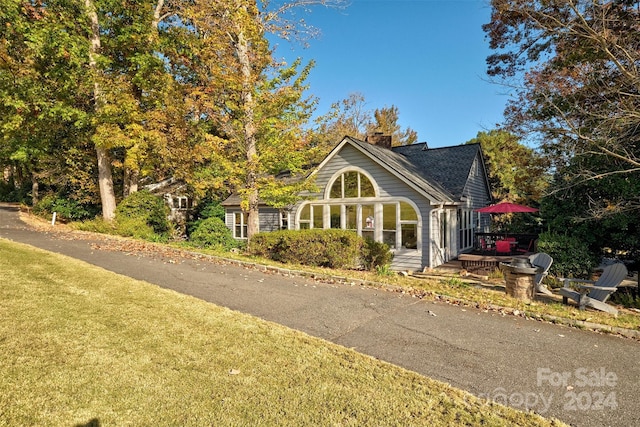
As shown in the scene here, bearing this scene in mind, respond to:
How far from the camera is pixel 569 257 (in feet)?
38.3

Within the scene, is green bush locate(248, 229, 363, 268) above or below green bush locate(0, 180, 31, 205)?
below

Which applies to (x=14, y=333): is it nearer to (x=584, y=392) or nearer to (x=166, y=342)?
(x=166, y=342)

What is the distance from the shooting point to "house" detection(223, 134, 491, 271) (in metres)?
14.2

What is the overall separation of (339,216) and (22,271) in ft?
38.4

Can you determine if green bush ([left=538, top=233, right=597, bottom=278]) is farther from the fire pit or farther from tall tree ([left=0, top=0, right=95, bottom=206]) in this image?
tall tree ([left=0, top=0, right=95, bottom=206])

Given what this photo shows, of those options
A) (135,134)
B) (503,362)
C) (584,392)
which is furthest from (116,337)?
(135,134)

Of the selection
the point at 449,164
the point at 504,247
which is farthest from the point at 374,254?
the point at 449,164

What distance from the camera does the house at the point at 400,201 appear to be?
1424cm

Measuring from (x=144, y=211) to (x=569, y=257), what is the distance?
816 inches

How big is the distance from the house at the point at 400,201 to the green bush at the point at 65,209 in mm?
14772

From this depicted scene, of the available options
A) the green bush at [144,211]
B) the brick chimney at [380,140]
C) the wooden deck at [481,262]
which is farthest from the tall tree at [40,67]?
the wooden deck at [481,262]

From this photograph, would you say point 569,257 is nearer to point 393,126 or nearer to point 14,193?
point 393,126

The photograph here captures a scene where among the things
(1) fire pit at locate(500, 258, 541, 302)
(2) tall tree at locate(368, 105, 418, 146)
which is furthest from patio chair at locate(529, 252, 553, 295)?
(2) tall tree at locate(368, 105, 418, 146)

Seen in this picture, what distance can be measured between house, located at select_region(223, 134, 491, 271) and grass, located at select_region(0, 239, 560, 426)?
32.7ft
